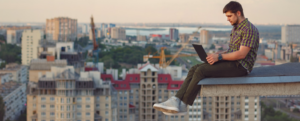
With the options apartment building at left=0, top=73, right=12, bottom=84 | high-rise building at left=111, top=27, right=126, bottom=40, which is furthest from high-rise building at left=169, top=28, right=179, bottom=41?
apartment building at left=0, top=73, right=12, bottom=84

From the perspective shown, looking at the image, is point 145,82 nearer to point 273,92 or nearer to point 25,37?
point 273,92

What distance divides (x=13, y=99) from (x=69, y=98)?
10.3 meters

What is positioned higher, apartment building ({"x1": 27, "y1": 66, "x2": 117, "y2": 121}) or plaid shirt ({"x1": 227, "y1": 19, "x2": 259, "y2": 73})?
plaid shirt ({"x1": 227, "y1": 19, "x2": 259, "y2": 73})

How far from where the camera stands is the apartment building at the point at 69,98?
13.3 meters

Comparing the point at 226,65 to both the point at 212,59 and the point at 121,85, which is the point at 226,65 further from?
the point at 121,85

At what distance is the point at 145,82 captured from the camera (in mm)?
16578

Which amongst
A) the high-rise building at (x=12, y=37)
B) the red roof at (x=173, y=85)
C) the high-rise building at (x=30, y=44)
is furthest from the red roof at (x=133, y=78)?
the high-rise building at (x=12, y=37)

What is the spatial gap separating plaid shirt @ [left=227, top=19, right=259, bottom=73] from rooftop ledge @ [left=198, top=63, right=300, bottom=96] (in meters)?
0.10

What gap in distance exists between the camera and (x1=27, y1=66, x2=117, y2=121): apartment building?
43.7 ft

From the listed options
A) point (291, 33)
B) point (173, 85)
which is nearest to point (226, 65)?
point (173, 85)

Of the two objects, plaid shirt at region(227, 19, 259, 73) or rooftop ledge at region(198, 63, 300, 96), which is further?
plaid shirt at region(227, 19, 259, 73)

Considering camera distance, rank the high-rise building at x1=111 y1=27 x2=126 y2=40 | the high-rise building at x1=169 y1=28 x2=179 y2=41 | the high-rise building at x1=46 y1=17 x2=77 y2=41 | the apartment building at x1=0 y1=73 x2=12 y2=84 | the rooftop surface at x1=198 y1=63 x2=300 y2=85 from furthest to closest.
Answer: the high-rise building at x1=169 y1=28 x2=179 y2=41
the high-rise building at x1=111 y1=27 x2=126 y2=40
the high-rise building at x1=46 y1=17 x2=77 y2=41
the apartment building at x1=0 y1=73 x2=12 y2=84
the rooftop surface at x1=198 y1=63 x2=300 y2=85

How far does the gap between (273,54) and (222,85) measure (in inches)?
2465

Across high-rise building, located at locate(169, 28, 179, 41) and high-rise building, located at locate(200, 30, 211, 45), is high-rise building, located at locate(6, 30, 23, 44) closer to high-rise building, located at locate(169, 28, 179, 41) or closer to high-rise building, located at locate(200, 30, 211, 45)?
high-rise building, located at locate(200, 30, 211, 45)
